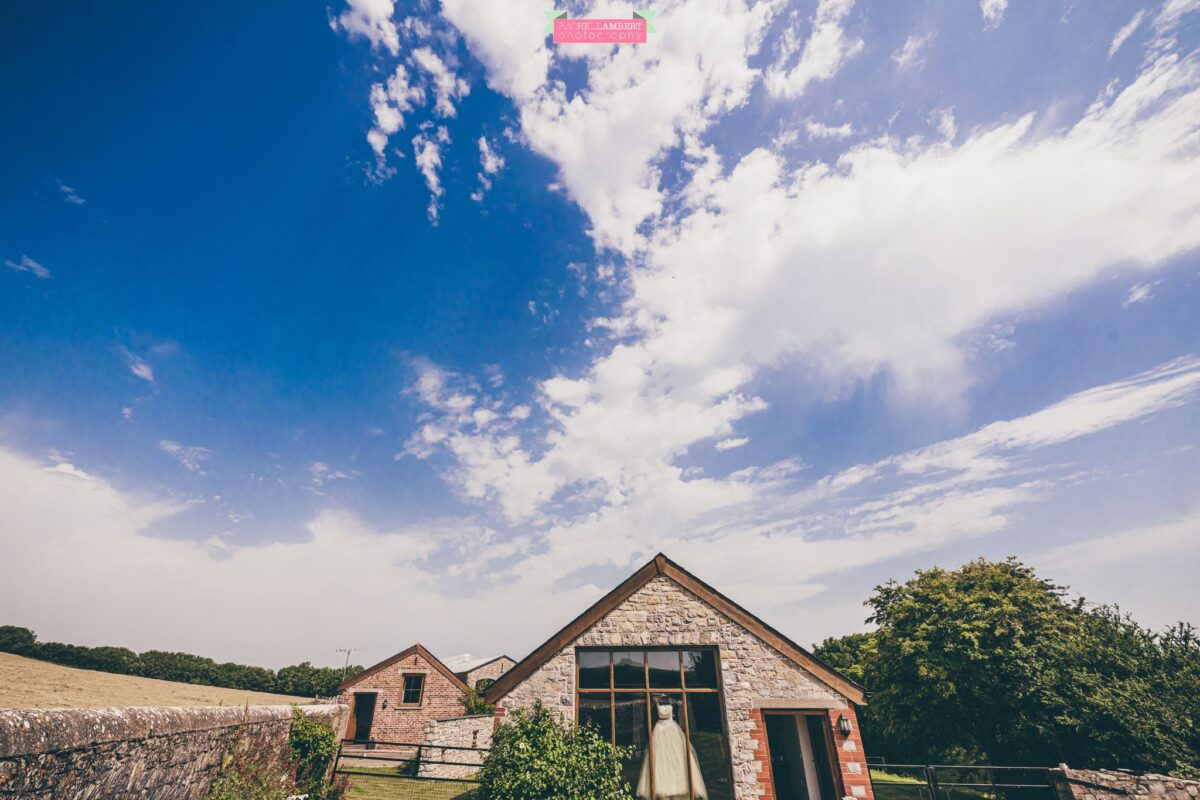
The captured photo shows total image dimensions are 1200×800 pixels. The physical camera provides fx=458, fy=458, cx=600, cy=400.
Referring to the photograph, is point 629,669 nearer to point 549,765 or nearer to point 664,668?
point 664,668

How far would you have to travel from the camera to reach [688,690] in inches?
481

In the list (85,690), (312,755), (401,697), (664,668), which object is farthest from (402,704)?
(85,690)

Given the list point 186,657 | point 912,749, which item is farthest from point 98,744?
point 186,657

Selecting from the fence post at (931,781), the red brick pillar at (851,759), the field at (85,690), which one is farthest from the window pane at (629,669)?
the field at (85,690)

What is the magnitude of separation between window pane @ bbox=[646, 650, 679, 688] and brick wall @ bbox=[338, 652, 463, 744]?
1841 cm

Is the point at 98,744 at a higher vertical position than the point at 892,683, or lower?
higher

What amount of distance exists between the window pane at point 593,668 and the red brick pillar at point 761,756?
149 inches

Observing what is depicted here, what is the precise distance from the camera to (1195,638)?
48.1 ft

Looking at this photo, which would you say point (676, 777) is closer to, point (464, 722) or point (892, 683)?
point (464, 722)

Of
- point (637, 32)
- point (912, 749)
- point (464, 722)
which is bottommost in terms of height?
point (912, 749)

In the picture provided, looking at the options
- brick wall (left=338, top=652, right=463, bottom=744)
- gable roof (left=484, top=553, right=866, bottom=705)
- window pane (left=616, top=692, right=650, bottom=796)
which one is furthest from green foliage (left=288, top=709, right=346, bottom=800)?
brick wall (left=338, top=652, right=463, bottom=744)

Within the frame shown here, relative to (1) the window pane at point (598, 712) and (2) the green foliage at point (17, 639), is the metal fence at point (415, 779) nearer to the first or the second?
(1) the window pane at point (598, 712)

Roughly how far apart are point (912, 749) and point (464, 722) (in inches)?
883

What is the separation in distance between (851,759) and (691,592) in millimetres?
5194
